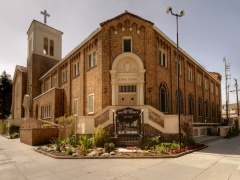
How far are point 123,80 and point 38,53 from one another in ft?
69.2

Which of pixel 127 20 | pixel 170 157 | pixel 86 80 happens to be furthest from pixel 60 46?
pixel 170 157

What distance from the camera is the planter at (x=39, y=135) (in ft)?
54.6

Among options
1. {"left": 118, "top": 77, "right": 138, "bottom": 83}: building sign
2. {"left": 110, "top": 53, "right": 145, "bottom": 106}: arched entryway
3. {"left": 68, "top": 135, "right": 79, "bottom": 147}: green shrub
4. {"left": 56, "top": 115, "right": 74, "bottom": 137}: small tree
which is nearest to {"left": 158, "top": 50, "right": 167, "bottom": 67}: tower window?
{"left": 110, "top": 53, "right": 145, "bottom": 106}: arched entryway

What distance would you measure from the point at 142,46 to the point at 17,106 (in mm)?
29704

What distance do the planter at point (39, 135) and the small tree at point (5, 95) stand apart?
30.2 m

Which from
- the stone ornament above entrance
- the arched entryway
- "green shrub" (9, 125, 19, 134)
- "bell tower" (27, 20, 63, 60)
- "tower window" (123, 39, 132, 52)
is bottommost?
"green shrub" (9, 125, 19, 134)

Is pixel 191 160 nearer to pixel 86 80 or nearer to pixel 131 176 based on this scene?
pixel 131 176

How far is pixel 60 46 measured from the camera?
36031 mm

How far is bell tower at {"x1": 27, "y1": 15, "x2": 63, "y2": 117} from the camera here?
32500 mm

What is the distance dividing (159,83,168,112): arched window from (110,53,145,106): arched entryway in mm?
2969

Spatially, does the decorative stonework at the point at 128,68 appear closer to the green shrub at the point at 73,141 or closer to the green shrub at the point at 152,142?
the green shrub at the point at 152,142

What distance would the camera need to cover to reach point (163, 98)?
19.3 m

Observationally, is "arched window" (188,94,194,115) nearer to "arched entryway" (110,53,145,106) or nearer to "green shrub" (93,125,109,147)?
"arched entryway" (110,53,145,106)

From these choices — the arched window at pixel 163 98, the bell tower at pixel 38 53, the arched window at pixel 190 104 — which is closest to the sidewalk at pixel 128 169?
the arched window at pixel 163 98
